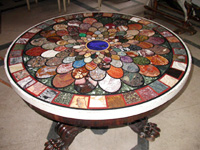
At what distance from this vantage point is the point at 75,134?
1.76 m

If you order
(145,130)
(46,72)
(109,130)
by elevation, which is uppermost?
(46,72)

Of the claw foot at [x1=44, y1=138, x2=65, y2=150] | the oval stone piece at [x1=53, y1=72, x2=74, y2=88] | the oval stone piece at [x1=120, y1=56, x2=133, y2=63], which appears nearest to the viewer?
the oval stone piece at [x1=53, y1=72, x2=74, y2=88]

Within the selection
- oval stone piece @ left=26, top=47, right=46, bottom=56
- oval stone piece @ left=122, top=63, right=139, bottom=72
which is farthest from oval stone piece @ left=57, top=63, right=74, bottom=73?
oval stone piece @ left=122, top=63, right=139, bottom=72

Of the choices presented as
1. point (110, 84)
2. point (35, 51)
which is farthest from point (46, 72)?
point (110, 84)

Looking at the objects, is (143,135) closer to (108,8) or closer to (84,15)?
(84,15)

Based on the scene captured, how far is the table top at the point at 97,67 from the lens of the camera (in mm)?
1277

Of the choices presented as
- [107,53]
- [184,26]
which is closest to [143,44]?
[107,53]

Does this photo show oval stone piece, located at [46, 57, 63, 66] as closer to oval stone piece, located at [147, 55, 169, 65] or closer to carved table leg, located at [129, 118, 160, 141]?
oval stone piece, located at [147, 55, 169, 65]

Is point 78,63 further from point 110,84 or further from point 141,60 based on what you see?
point 141,60

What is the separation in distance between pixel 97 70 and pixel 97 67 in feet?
0.14

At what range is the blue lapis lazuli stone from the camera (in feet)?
6.03

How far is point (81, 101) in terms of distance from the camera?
1281mm

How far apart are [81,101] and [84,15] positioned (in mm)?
1601

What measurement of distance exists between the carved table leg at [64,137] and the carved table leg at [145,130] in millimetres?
596
